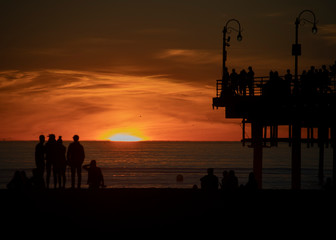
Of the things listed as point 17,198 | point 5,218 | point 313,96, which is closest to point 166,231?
point 5,218

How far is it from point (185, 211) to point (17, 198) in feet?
16.3

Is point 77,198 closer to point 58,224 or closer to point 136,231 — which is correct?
point 58,224

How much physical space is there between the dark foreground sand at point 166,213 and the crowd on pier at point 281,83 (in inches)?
412

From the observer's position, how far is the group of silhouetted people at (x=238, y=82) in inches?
1113

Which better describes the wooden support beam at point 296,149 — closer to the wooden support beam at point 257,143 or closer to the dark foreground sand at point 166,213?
the wooden support beam at point 257,143

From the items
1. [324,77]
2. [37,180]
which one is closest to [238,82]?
[324,77]

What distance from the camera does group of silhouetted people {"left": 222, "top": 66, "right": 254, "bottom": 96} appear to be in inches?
1113

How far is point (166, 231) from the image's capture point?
12938 mm

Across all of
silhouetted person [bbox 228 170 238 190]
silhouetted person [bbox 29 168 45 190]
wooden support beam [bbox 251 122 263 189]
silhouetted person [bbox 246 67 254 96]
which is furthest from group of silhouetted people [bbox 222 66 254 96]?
silhouetted person [bbox 29 168 45 190]

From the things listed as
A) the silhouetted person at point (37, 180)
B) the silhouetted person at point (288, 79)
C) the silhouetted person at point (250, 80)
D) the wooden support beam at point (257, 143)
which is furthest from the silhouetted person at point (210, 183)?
the wooden support beam at point (257, 143)

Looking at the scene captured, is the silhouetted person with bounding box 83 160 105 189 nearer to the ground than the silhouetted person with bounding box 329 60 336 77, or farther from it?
nearer to the ground

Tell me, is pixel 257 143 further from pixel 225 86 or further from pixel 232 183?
pixel 232 183

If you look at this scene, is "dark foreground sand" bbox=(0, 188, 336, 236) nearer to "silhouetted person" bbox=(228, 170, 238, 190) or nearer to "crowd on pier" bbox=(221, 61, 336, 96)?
"silhouetted person" bbox=(228, 170, 238, 190)

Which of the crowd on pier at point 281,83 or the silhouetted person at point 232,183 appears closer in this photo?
the silhouetted person at point 232,183
